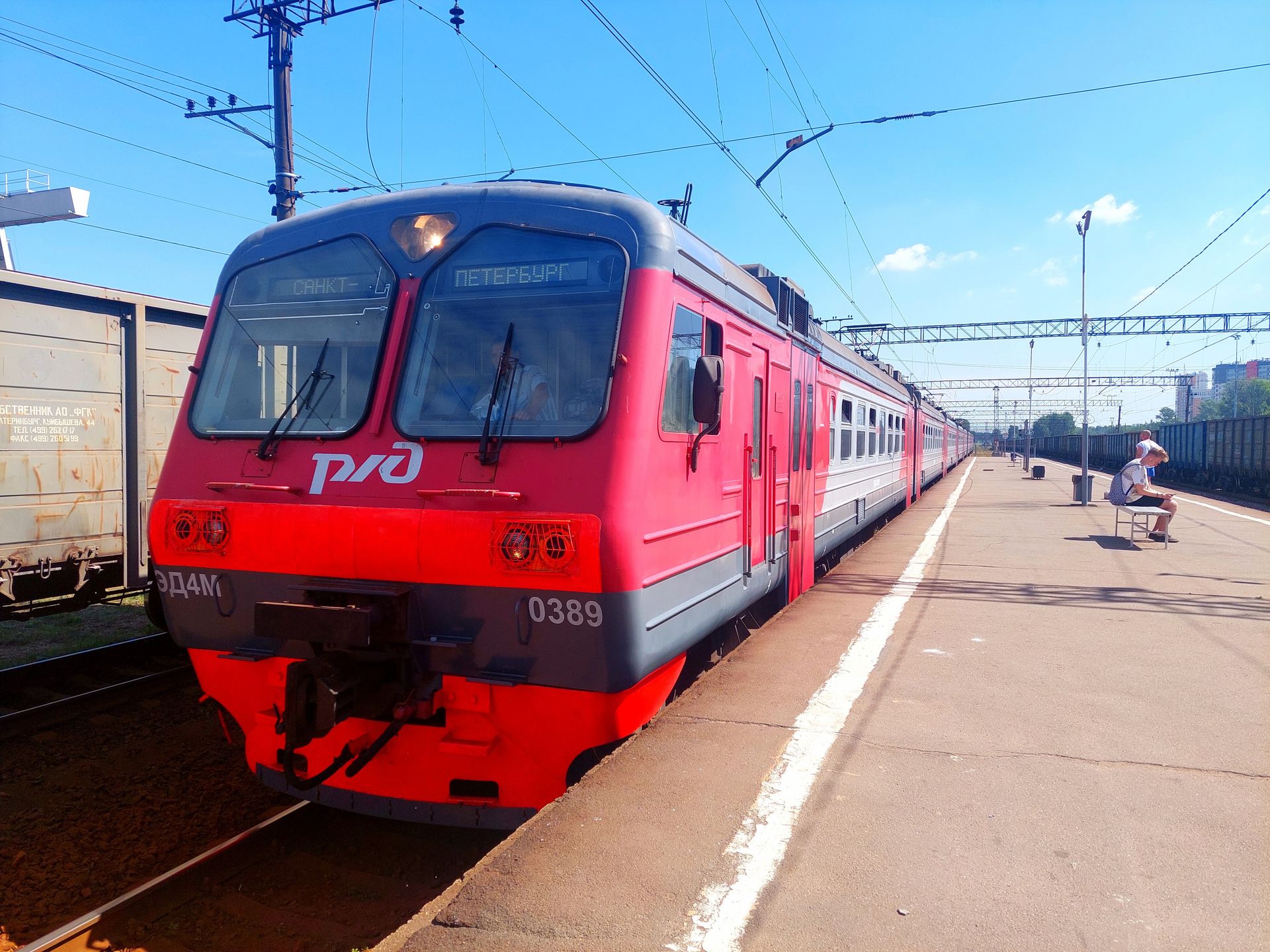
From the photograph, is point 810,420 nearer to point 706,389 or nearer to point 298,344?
point 706,389

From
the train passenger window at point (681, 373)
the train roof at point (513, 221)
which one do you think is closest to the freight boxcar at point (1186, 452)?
the train passenger window at point (681, 373)

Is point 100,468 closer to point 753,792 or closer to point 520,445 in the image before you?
point 520,445

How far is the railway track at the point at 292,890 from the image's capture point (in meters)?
3.63

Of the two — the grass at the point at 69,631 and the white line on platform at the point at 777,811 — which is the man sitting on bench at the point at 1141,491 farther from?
the grass at the point at 69,631

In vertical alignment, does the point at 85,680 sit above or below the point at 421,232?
below

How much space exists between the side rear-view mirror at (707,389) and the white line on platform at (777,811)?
1680 millimetres

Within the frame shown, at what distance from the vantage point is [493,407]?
3871 mm

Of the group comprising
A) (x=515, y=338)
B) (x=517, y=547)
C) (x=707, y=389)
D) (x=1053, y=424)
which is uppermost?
(x=1053, y=424)

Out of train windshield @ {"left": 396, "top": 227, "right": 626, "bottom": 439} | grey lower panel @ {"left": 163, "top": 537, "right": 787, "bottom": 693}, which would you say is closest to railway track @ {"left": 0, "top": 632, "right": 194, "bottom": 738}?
grey lower panel @ {"left": 163, "top": 537, "right": 787, "bottom": 693}

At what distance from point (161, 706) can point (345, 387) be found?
3832 millimetres

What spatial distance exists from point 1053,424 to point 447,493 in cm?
15042

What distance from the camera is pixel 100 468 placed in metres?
7.39

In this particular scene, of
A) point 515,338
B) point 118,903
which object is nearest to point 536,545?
point 515,338

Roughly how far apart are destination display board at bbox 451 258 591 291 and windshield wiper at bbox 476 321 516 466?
224 millimetres
